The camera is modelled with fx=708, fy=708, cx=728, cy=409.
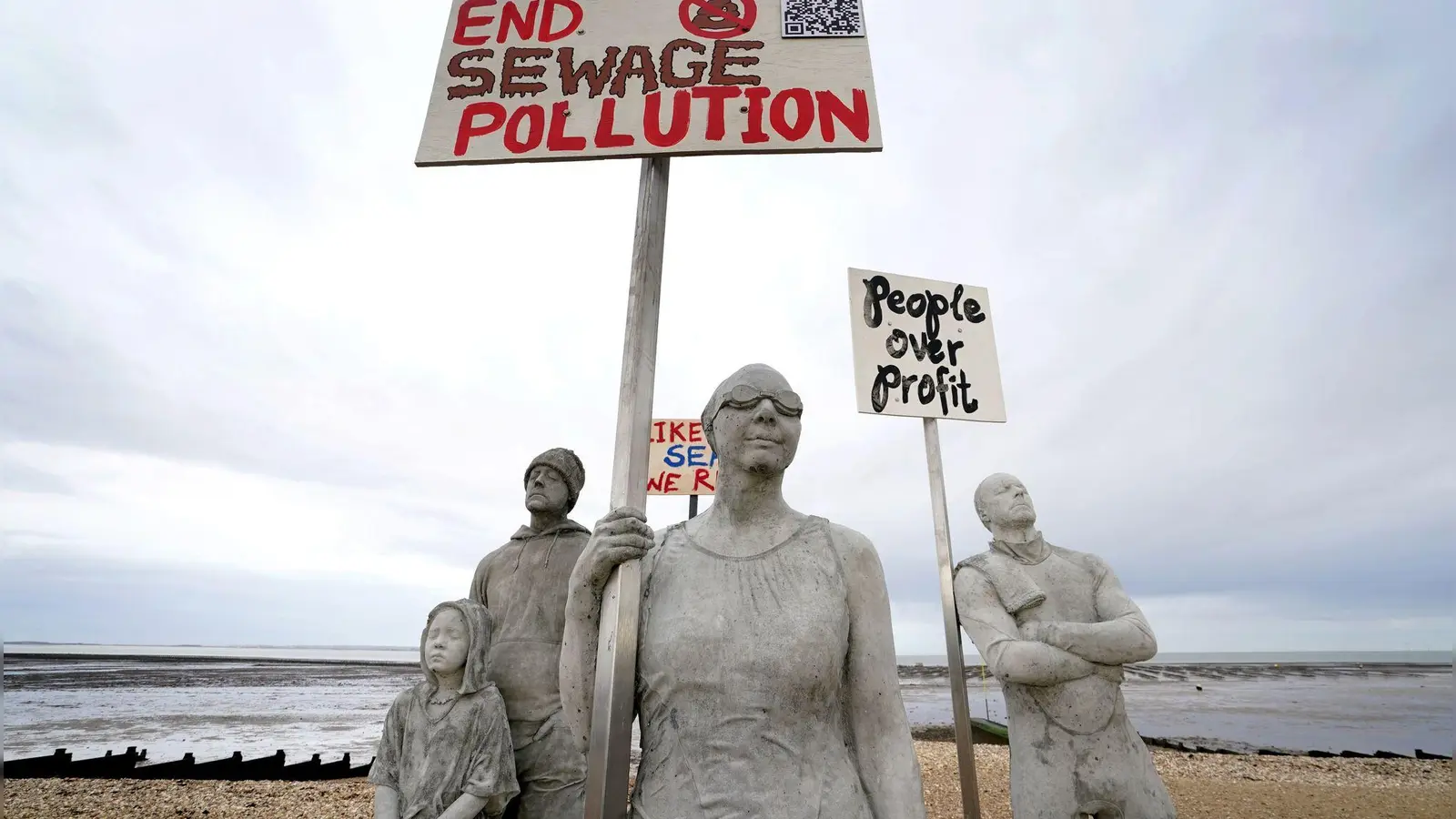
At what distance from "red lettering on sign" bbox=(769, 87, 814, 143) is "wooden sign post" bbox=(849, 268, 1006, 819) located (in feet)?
8.95

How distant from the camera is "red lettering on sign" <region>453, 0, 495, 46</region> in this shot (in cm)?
270

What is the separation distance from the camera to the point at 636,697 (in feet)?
6.89

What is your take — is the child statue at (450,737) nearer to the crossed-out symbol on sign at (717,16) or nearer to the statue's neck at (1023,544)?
the crossed-out symbol on sign at (717,16)

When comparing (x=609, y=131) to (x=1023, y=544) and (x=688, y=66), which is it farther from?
(x=1023, y=544)

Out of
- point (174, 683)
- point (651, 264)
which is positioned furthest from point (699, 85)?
point (174, 683)

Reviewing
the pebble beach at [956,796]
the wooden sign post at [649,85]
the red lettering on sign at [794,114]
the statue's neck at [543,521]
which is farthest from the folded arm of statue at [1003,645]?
the pebble beach at [956,796]

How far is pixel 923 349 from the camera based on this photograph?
531 centimetres

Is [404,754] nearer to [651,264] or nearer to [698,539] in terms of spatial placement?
[698,539]

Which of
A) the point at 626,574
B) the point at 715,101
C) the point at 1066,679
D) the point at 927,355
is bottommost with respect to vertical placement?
the point at 1066,679

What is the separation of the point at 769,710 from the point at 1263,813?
848 cm

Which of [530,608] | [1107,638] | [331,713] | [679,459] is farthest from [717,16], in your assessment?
[331,713]

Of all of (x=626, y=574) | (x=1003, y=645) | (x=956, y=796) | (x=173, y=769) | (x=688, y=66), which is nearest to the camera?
(x=626, y=574)

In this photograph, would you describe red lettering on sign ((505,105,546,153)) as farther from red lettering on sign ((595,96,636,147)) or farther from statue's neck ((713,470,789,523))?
statue's neck ((713,470,789,523))

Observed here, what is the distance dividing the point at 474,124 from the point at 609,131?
51cm
